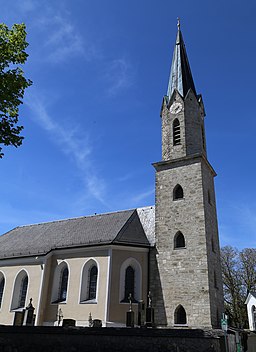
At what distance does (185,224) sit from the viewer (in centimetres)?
2080

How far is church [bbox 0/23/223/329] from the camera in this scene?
19.1m

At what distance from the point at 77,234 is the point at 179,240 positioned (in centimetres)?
832

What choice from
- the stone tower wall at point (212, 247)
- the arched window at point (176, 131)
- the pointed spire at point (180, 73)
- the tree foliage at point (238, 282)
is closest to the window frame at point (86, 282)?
the stone tower wall at point (212, 247)

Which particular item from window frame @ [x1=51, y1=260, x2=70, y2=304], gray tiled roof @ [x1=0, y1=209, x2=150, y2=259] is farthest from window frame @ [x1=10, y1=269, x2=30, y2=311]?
window frame @ [x1=51, y1=260, x2=70, y2=304]

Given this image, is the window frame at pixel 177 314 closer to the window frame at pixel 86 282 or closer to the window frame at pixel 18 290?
the window frame at pixel 86 282

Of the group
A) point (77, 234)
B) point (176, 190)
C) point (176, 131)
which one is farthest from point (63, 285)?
point (176, 131)

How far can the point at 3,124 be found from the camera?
11.9 metres

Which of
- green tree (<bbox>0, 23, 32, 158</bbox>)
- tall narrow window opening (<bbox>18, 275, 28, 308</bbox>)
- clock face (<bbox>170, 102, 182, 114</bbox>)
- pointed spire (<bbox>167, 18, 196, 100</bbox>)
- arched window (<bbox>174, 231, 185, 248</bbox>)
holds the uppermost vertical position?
pointed spire (<bbox>167, 18, 196, 100</bbox>)

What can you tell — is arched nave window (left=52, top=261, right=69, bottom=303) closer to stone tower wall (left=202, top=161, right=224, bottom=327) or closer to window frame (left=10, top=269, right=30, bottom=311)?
window frame (left=10, top=269, right=30, bottom=311)

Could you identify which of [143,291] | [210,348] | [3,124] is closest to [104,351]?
[210,348]

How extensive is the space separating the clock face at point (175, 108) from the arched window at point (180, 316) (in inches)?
560

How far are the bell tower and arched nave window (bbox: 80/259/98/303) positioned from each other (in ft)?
12.4

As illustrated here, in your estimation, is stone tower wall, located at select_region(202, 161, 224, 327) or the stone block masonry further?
stone tower wall, located at select_region(202, 161, 224, 327)

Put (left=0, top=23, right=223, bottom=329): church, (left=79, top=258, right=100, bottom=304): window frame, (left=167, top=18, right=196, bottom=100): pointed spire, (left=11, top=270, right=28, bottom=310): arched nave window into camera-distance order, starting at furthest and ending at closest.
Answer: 1. (left=167, top=18, right=196, bottom=100): pointed spire
2. (left=11, top=270, right=28, bottom=310): arched nave window
3. (left=79, top=258, right=100, bottom=304): window frame
4. (left=0, top=23, right=223, bottom=329): church
